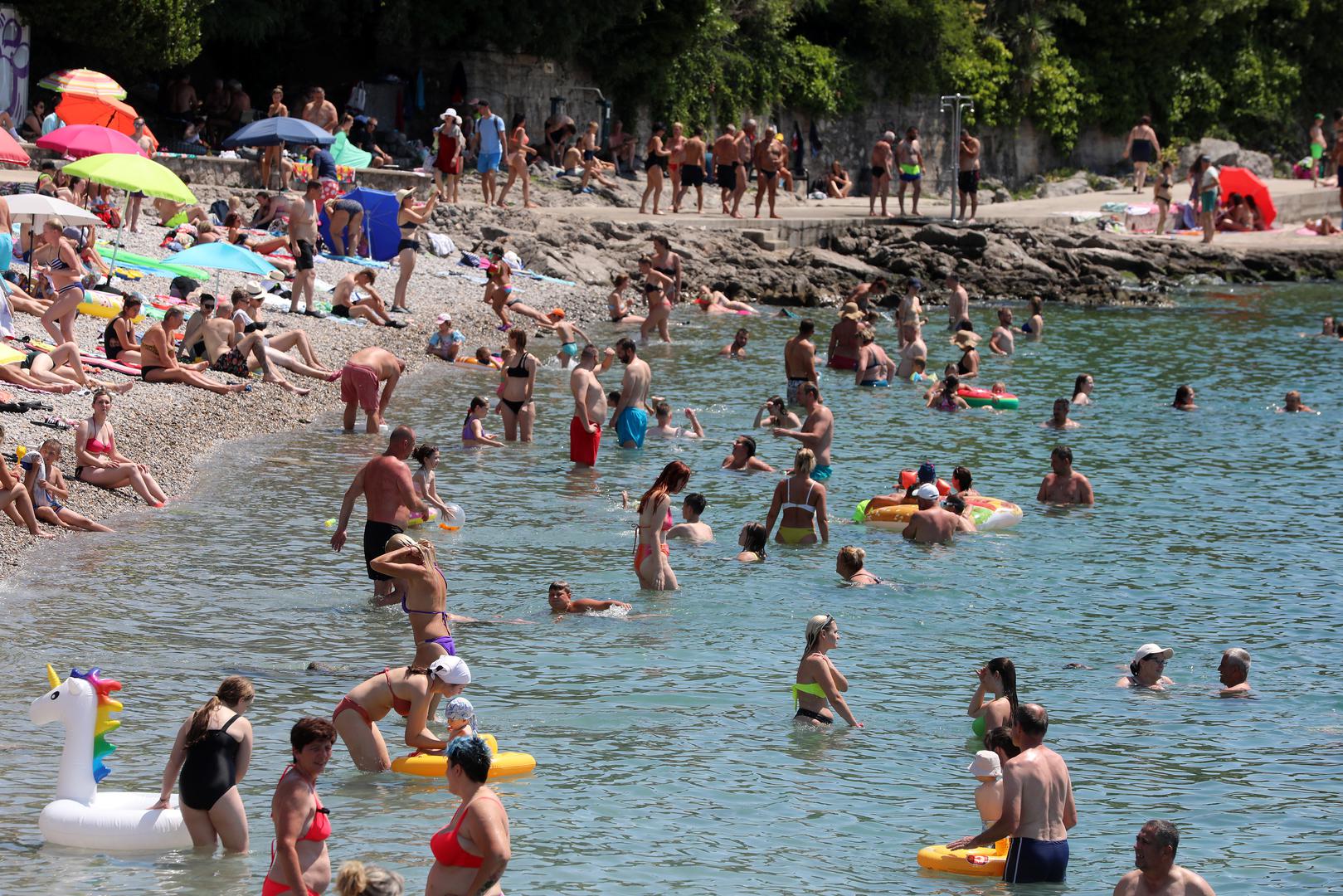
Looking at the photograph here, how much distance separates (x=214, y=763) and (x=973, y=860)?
381 cm

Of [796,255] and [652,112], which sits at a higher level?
[652,112]

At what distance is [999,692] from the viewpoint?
1020 cm

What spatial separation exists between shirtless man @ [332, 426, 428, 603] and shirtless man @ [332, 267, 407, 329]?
12.5 meters

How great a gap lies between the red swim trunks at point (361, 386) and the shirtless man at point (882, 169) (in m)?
19.4

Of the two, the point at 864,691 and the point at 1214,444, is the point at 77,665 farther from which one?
Result: the point at 1214,444

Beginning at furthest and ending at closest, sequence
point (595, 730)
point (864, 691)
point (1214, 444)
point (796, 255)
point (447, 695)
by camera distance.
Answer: point (796, 255)
point (1214, 444)
point (864, 691)
point (595, 730)
point (447, 695)

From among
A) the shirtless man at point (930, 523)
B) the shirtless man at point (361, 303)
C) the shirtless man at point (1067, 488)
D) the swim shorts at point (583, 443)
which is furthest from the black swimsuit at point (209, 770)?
the shirtless man at point (361, 303)

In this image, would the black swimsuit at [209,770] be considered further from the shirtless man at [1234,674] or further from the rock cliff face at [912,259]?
the rock cliff face at [912,259]

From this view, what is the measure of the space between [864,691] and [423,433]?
943 centimetres

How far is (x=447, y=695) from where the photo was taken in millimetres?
9938

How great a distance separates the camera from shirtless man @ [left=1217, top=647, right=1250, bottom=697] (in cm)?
1187

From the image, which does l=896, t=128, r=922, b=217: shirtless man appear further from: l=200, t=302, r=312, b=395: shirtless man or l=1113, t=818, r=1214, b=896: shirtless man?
l=1113, t=818, r=1214, b=896: shirtless man

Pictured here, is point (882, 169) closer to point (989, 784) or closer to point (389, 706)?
point (389, 706)

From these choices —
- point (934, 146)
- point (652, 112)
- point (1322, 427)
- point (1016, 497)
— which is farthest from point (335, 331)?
point (934, 146)
